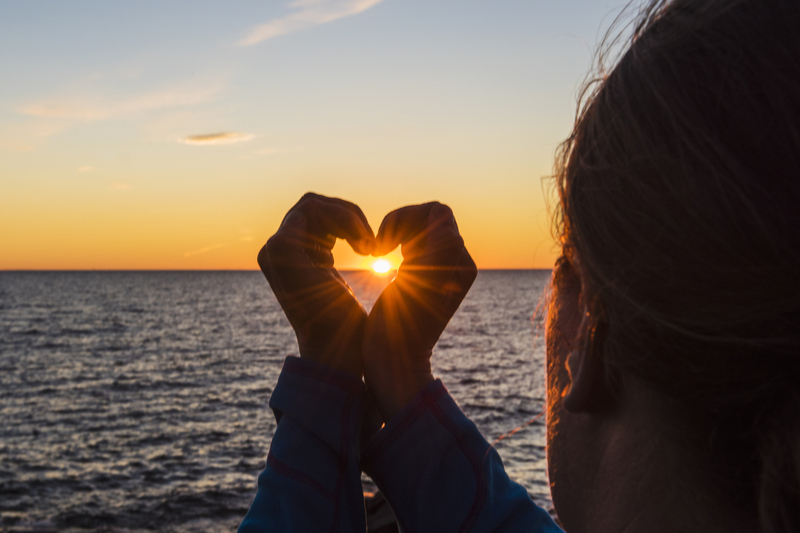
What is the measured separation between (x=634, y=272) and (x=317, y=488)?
0.84 m

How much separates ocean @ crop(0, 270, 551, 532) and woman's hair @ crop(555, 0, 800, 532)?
0.41 metres

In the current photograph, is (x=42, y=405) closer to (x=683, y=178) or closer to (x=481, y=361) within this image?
(x=481, y=361)

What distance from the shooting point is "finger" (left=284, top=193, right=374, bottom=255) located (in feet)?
4.98

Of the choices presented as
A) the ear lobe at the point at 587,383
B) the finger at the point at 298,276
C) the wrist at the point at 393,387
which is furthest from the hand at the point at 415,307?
the ear lobe at the point at 587,383

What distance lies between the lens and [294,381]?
4.52 ft

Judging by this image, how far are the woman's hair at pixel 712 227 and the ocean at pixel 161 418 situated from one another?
411 millimetres

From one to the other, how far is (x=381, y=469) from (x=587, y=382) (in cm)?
52

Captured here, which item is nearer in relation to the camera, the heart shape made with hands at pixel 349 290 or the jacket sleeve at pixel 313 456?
the jacket sleeve at pixel 313 456

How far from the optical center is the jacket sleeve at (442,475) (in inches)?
43.8

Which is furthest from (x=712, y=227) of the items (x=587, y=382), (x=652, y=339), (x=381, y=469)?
(x=381, y=469)

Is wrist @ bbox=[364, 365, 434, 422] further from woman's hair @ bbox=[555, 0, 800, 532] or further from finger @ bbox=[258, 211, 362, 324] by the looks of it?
woman's hair @ bbox=[555, 0, 800, 532]

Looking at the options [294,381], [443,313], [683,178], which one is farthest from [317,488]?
[683,178]

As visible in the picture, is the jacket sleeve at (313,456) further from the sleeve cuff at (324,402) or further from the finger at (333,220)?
the finger at (333,220)

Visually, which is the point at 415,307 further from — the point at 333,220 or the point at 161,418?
the point at 161,418
